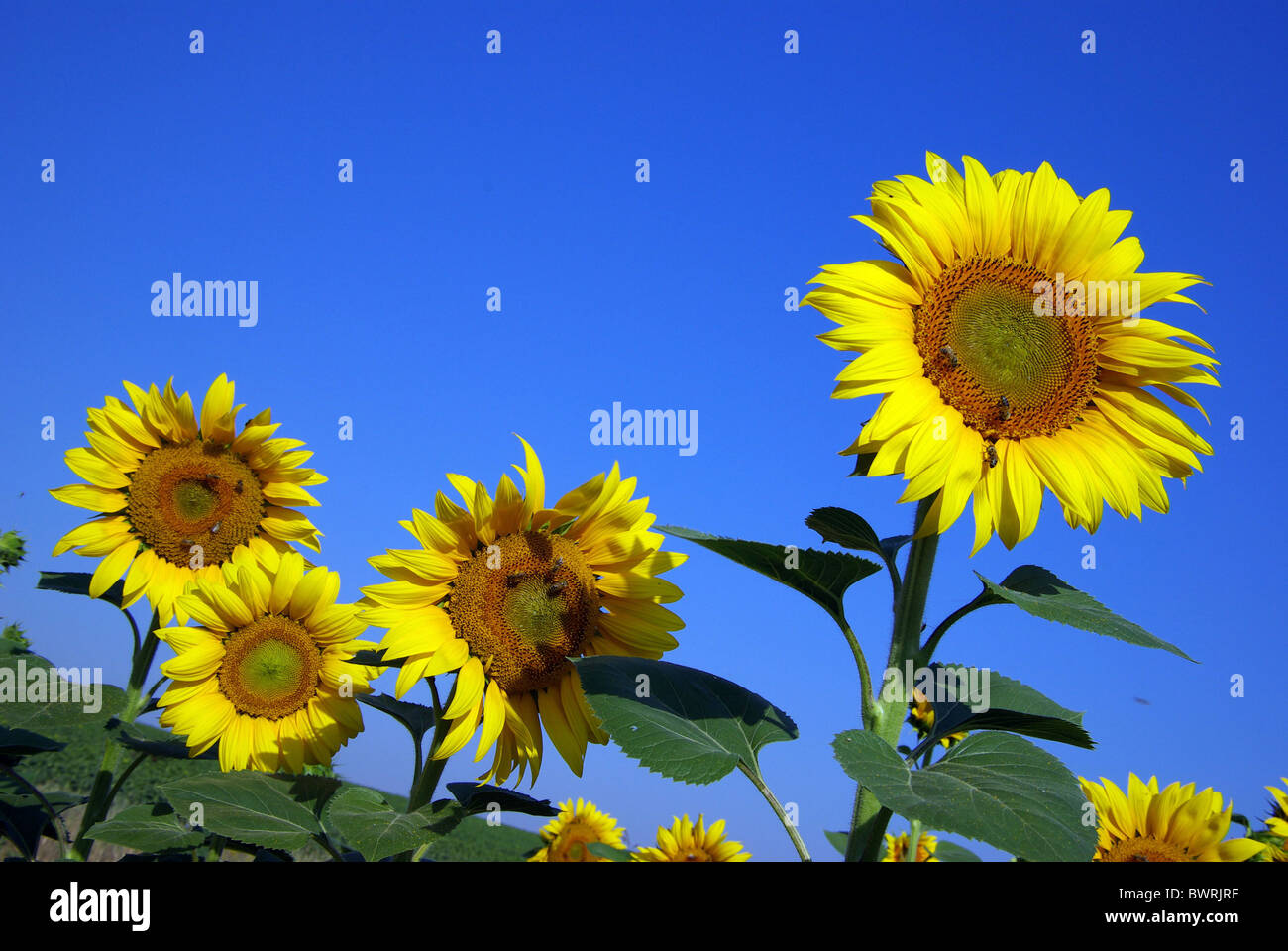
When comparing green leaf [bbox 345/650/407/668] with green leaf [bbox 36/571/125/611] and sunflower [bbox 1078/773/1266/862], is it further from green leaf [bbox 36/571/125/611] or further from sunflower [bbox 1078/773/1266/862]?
sunflower [bbox 1078/773/1266/862]

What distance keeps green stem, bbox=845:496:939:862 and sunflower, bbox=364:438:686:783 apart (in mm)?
925

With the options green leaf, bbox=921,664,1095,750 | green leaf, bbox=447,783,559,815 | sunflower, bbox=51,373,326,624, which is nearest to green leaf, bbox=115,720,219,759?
sunflower, bbox=51,373,326,624

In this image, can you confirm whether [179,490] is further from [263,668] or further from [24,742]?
[24,742]

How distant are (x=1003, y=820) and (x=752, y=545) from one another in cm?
98

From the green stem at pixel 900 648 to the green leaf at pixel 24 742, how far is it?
3784 mm

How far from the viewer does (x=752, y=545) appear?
2770mm

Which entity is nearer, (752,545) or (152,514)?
(752,545)

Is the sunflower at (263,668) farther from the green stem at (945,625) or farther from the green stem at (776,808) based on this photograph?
the green stem at (945,625)

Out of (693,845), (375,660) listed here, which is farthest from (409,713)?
(693,845)

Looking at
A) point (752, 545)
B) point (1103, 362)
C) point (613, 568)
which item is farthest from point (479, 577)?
point (1103, 362)

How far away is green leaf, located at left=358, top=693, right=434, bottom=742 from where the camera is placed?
3801 mm

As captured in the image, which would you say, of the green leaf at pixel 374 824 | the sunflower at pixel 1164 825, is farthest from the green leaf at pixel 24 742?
the sunflower at pixel 1164 825
